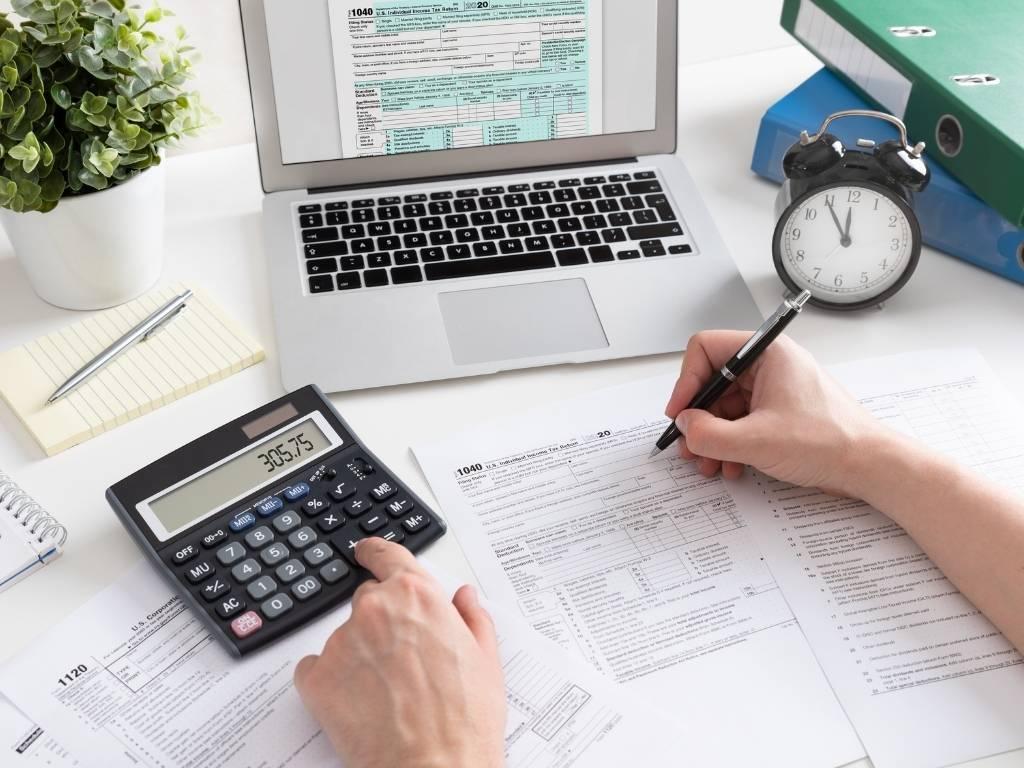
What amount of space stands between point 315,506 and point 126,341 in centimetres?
28

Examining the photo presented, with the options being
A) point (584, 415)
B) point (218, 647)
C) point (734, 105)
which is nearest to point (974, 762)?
point (584, 415)

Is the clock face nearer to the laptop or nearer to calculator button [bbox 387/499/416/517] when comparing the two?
the laptop

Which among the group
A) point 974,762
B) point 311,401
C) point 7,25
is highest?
point 7,25

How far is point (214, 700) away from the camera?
686 mm

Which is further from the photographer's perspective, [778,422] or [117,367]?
[117,367]

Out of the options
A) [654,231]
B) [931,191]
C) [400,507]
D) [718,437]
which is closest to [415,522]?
[400,507]

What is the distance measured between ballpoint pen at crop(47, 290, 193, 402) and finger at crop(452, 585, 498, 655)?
41cm

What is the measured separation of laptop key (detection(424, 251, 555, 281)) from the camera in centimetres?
102

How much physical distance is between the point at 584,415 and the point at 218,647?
0.36 meters

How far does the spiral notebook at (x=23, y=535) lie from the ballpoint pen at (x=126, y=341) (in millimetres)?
112

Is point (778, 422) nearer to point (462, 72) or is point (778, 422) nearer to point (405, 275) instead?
point (405, 275)

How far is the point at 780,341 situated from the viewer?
86 cm

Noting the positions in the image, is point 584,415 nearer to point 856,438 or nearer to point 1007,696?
point 856,438

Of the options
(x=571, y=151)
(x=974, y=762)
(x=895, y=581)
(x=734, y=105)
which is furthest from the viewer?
(x=734, y=105)
